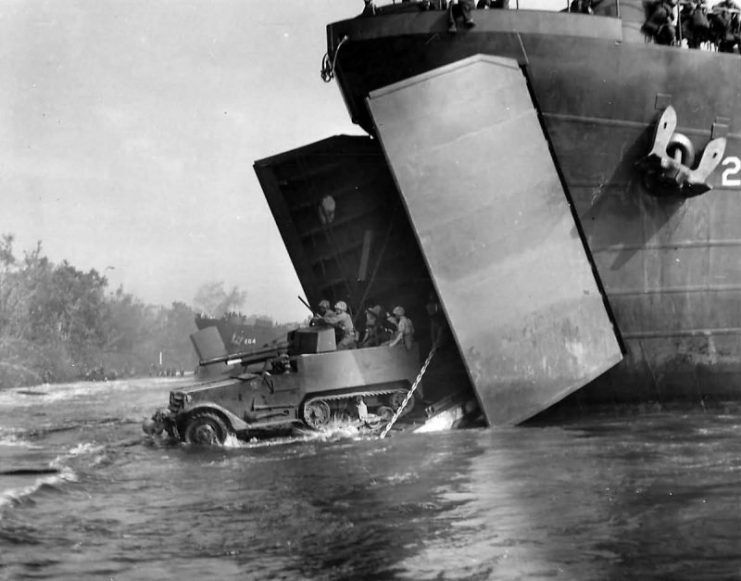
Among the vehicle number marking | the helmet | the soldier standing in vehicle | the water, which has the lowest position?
the water

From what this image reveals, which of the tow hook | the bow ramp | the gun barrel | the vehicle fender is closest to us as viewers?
the bow ramp

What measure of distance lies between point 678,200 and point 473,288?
2.96 metres

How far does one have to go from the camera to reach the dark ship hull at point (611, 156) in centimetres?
1101

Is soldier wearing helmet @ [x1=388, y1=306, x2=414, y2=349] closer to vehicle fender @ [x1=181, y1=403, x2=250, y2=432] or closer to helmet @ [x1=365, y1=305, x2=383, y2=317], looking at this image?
helmet @ [x1=365, y1=305, x2=383, y2=317]

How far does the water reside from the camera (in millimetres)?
5320

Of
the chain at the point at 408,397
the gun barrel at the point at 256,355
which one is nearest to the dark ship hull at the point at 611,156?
the chain at the point at 408,397

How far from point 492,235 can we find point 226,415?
4143 millimetres

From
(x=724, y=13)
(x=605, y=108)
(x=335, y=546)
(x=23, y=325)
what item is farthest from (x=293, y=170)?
(x=23, y=325)

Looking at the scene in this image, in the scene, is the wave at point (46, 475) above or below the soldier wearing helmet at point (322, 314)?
below

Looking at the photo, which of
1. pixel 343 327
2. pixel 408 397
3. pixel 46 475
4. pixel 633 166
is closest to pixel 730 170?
pixel 633 166

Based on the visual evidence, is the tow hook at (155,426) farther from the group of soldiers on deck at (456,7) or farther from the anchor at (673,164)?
the anchor at (673,164)

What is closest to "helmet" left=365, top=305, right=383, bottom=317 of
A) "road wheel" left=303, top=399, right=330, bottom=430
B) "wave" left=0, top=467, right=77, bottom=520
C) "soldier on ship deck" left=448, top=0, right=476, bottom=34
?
"road wheel" left=303, top=399, right=330, bottom=430

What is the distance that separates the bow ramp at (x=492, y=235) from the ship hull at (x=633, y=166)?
56 cm

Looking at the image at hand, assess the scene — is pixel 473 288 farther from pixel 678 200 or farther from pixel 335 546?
pixel 335 546
